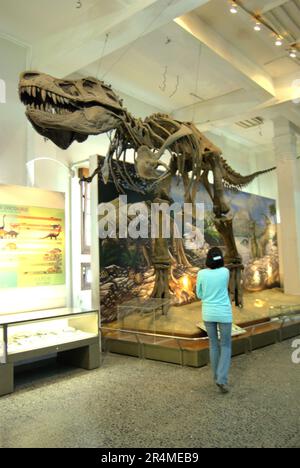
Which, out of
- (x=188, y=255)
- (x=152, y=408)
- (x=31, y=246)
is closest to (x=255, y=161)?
(x=188, y=255)

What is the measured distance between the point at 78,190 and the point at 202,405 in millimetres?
4280

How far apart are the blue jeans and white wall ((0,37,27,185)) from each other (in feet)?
12.2

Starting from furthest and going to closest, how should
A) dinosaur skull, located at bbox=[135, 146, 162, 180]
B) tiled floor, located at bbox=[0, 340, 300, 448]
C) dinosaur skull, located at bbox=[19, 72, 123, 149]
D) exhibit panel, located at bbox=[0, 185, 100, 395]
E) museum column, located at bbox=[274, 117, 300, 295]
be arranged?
museum column, located at bbox=[274, 117, 300, 295]
dinosaur skull, located at bbox=[135, 146, 162, 180]
exhibit panel, located at bbox=[0, 185, 100, 395]
dinosaur skull, located at bbox=[19, 72, 123, 149]
tiled floor, located at bbox=[0, 340, 300, 448]

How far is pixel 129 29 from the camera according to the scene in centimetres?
562

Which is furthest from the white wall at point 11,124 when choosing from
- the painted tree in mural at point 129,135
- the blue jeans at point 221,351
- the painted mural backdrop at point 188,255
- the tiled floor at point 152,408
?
the blue jeans at point 221,351

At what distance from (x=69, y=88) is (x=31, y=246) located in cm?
258

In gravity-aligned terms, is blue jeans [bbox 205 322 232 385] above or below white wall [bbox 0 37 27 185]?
below

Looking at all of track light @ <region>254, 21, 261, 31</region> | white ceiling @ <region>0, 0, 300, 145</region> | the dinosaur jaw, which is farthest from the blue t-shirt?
track light @ <region>254, 21, 261, 31</region>

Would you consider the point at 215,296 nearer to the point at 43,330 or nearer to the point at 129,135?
the point at 129,135

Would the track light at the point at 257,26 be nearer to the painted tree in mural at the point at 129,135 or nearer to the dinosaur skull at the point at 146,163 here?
the painted tree in mural at the point at 129,135

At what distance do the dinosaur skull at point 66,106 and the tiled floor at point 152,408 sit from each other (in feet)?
8.73

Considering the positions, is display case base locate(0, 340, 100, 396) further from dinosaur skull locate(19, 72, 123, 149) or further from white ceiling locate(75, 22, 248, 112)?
white ceiling locate(75, 22, 248, 112)

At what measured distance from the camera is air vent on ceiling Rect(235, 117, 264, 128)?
427 inches

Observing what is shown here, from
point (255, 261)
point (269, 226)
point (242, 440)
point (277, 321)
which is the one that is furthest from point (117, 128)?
point (269, 226)
